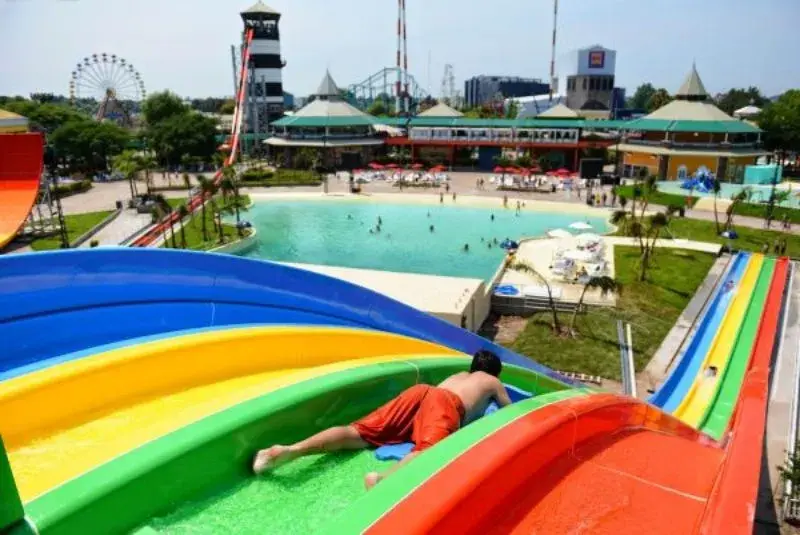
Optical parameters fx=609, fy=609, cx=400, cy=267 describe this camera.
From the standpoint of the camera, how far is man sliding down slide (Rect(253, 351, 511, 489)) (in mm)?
4199

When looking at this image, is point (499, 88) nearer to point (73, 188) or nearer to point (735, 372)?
point (73, 188)

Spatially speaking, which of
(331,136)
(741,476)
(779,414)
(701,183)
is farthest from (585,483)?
(331,136)

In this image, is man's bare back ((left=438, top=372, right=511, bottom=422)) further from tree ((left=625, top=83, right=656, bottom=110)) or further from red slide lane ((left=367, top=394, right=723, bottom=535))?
tree ((left=625, top=83, right=656, bottom=110))

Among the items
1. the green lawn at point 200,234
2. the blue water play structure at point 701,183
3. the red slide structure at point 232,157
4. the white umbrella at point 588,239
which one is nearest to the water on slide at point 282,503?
the white umbrella at point 588,239

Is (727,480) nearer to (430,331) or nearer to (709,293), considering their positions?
(430,331)

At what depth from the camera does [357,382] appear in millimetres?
4883

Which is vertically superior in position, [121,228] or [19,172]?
[19,172]

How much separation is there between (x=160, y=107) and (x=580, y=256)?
51193 millimetres

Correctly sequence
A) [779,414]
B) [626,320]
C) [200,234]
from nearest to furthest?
[779,414], [626,320], [200,234]

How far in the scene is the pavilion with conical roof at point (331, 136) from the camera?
52125 millimetres

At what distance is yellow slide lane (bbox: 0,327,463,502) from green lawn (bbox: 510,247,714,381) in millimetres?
11291

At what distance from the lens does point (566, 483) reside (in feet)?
13.9

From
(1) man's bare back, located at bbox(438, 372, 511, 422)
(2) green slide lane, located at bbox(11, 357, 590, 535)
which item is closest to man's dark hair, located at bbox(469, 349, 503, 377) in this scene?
(1) man's bare back, located at bbox(438, 372, 511, 422)

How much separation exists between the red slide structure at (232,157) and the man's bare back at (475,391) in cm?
2576
